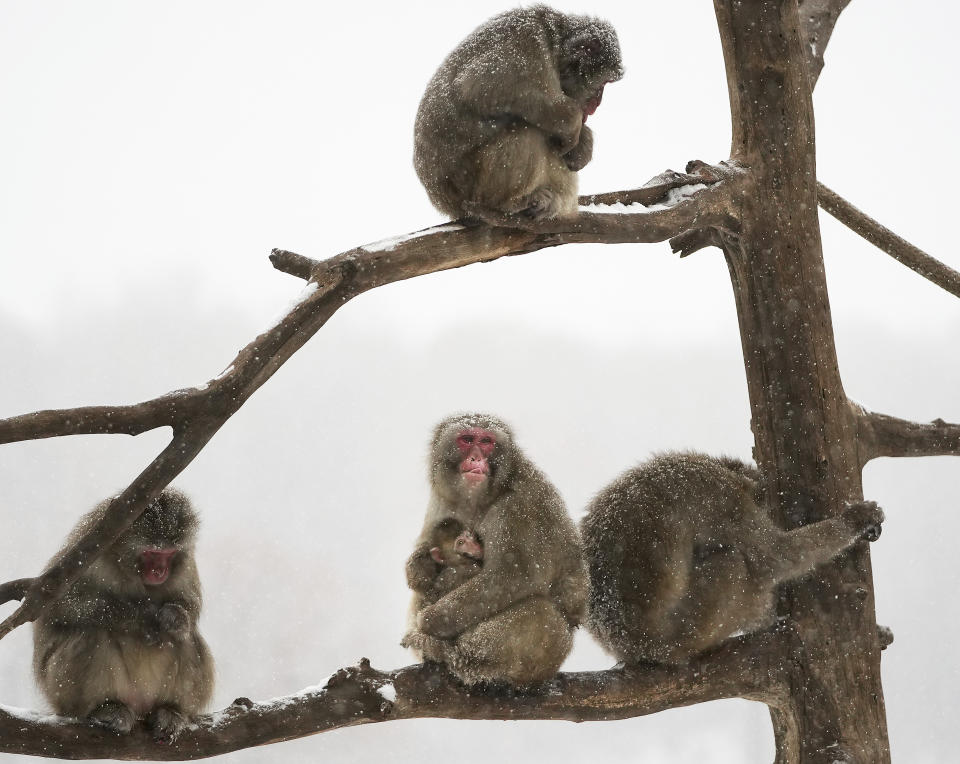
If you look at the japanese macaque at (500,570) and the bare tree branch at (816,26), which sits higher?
the bare tree branch at (816,26)

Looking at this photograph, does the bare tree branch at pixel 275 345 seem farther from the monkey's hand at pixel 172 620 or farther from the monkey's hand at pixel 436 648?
the monkey's hand at pixel 436 648

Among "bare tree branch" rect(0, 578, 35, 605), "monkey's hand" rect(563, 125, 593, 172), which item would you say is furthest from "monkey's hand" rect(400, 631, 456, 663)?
"monkey's hand" rect(563, 125, 593, 172)

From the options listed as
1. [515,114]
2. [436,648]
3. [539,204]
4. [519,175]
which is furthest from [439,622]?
[515,114]

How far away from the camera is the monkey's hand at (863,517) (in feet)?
20.2

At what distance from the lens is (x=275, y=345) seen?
204 inches

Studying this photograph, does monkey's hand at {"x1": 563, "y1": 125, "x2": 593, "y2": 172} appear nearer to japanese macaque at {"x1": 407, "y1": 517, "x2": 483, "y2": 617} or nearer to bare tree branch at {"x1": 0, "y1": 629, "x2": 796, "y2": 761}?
japanese macaque at {"x1": 407, "y1": 517, "x2": 483, "y2": 617}

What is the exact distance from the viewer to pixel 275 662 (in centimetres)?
1341

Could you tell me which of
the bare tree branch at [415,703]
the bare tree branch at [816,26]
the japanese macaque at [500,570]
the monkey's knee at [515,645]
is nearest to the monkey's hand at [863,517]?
the bare tree branch at [415,703]

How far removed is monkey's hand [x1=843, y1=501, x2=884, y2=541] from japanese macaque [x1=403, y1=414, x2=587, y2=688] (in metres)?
1.60

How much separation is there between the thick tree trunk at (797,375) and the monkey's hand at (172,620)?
3.32 metres

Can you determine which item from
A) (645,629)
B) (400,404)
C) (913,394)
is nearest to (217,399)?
(645,629)

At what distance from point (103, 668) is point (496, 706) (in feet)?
6.08

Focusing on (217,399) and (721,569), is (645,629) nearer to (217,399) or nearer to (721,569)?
(721,569)

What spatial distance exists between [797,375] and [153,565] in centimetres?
374
